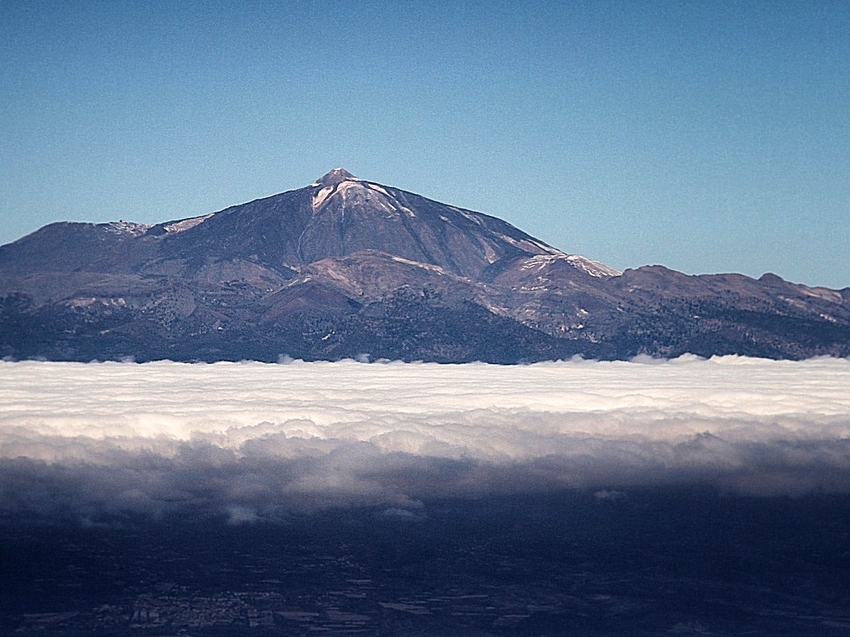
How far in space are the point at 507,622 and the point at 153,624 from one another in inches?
2656

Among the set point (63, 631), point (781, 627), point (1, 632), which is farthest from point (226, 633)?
point (781, 627)

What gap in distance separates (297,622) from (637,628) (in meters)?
64.8

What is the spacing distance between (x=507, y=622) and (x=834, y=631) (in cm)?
6055

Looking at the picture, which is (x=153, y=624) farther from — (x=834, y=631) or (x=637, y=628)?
(x=834, y=631)

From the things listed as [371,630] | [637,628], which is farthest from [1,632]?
[637,628]

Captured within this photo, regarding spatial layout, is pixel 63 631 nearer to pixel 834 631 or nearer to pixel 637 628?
pixel 637 628

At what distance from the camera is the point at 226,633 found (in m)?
187

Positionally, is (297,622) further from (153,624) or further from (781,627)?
(781,627)

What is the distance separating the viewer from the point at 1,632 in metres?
189

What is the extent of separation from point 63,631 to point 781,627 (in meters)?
135

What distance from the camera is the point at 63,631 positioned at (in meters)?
189

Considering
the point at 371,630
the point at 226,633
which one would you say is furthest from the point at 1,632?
the point at 371,630

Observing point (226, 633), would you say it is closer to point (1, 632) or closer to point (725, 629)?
point (1, 632)

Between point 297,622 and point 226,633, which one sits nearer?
point 226,633
